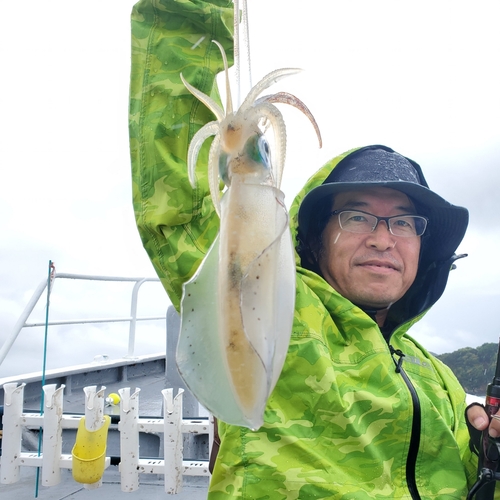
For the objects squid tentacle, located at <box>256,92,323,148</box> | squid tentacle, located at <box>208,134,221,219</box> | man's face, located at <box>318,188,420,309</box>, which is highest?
squid tentacle, located at <box>256,92,323,148</box>

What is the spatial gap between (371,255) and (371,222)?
182mm

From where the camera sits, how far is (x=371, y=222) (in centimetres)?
229

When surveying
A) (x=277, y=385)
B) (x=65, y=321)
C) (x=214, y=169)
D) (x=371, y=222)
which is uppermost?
(x=214, y=169)

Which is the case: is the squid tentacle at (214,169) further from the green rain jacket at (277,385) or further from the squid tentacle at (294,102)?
the green rain jacket at (277,385)

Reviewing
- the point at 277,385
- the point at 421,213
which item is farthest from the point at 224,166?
the point at 421,213

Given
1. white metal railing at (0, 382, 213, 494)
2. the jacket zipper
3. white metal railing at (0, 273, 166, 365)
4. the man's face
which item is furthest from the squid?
white metal railing at (0, 273, 166, 365)

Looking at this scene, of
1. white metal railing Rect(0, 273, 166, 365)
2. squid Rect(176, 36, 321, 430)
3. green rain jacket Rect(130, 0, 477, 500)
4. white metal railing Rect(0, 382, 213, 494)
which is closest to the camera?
squid Rect(176, 36, 321, 430)

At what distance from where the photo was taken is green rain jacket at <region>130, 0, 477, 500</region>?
1.58 m

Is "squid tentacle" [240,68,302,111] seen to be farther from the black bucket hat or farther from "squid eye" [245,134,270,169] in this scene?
the black bucket hat

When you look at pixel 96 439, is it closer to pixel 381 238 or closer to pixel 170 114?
pixel 381 238

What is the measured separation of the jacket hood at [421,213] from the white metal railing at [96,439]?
68.0 inches

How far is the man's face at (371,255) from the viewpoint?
2209 mm

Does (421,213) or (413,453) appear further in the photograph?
(421,213)

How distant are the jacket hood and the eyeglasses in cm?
13
